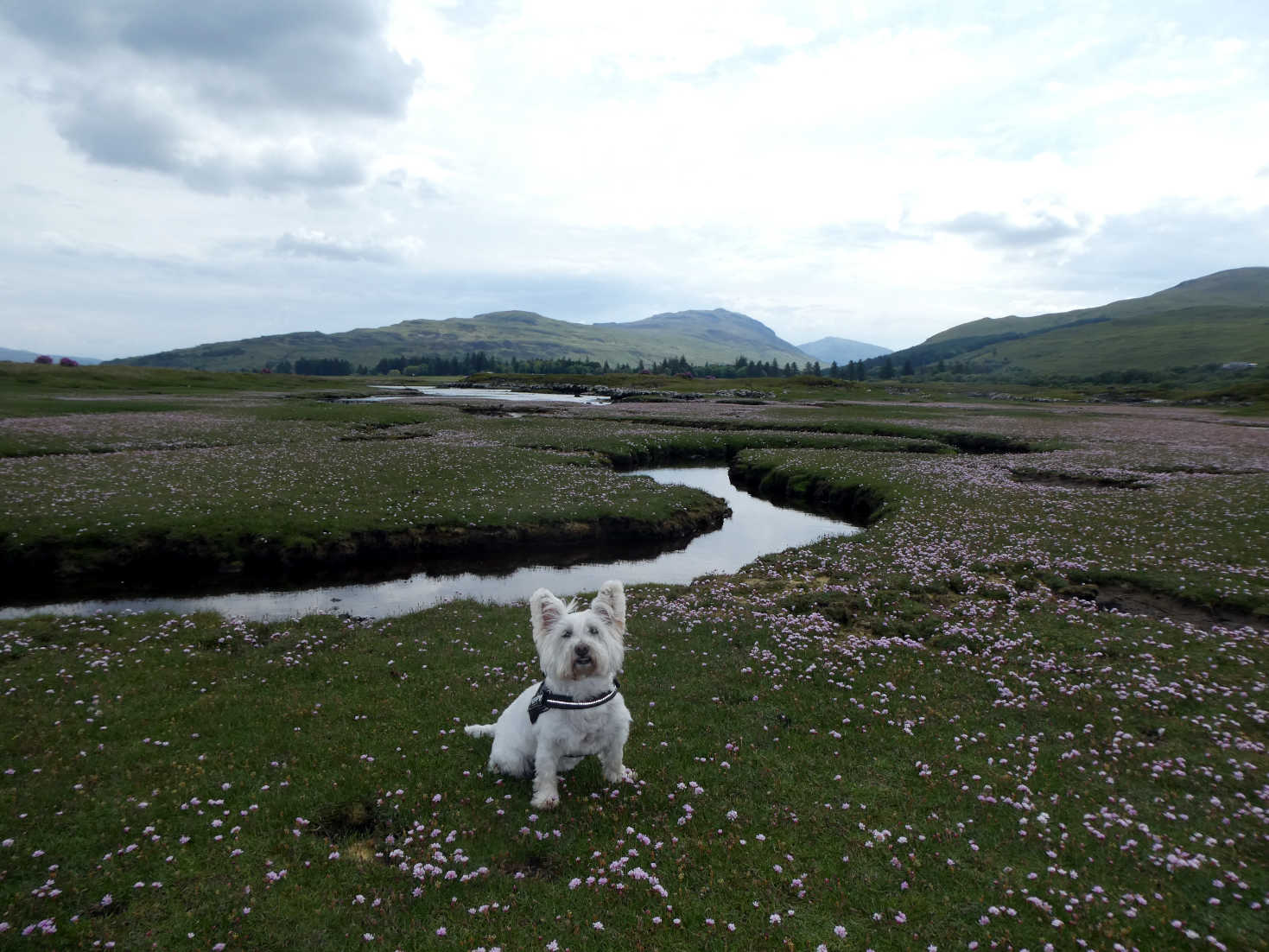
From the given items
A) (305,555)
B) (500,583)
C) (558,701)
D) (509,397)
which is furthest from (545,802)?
(509,397)

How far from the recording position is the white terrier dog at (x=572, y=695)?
8.30 meters

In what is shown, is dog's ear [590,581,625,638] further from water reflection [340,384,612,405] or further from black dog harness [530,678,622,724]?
water reflection [340,384,612,405]

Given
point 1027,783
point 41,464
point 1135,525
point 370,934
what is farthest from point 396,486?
point 1135,525

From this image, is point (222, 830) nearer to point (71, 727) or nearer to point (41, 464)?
point (71, 727)

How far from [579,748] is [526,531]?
18.7 m

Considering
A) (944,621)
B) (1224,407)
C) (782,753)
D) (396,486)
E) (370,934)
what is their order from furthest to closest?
(1224,407)
(396,486)
(944,621)
(782,753)
(370,934)

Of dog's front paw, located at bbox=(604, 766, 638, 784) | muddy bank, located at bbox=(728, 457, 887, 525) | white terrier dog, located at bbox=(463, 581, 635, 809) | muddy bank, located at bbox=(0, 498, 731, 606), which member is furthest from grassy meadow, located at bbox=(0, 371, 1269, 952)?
muddy bank, located at bbox=(728, 457, 887, 525)

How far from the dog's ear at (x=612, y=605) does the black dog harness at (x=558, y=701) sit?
1.04 meters

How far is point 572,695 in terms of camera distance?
8.54 m

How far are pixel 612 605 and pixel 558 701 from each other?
1542 millimetres

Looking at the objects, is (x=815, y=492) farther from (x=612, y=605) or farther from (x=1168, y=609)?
(x=612, y=605)

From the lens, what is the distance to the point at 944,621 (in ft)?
52.4

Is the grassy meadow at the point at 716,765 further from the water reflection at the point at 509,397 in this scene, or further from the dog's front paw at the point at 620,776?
the water reflection at the point at 509,397

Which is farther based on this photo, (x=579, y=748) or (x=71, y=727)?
(x=71, y=727)
